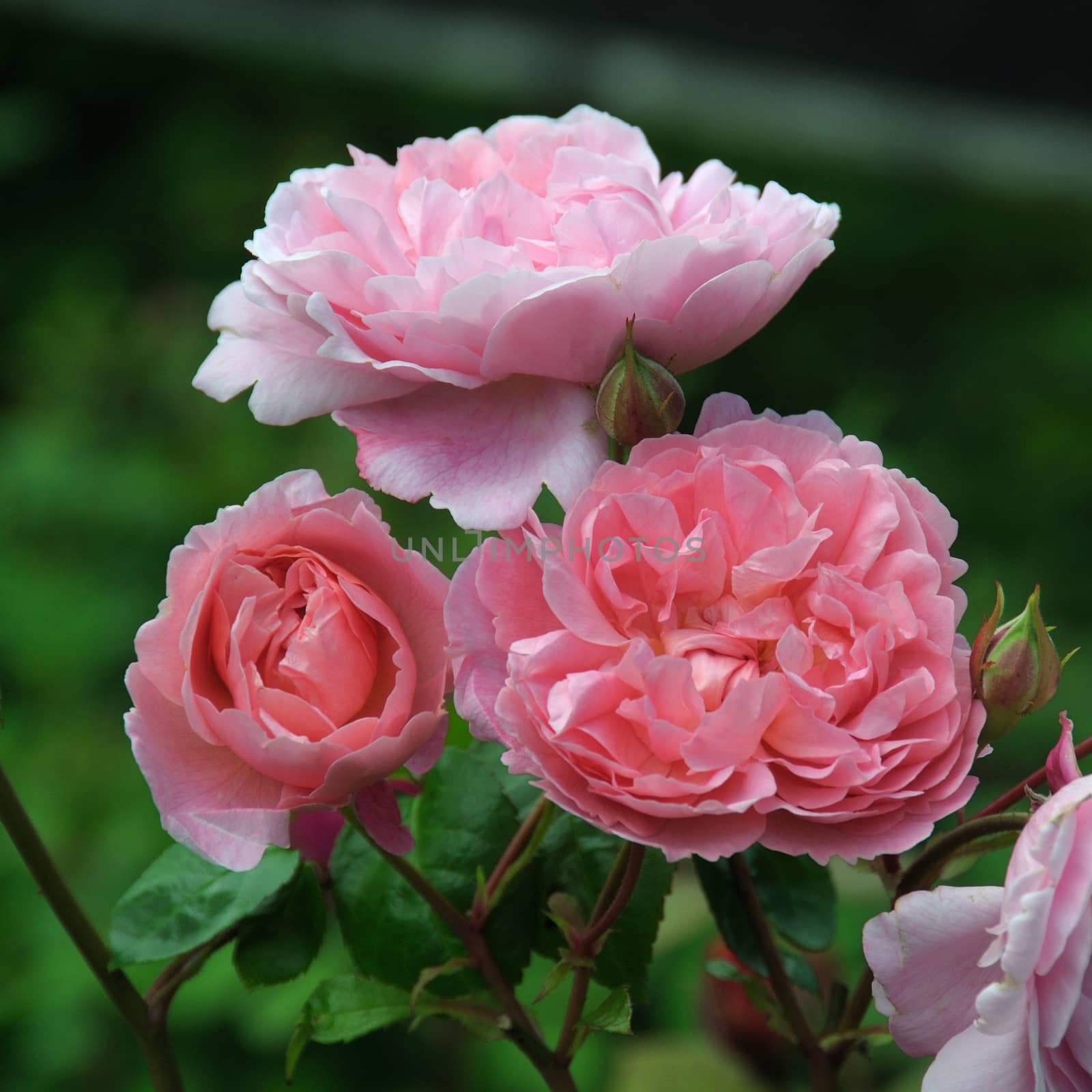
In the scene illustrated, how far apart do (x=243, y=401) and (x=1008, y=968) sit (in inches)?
60.0

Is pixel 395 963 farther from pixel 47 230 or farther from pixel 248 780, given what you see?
pixel 47 230

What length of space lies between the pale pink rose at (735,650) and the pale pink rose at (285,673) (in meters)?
0.04

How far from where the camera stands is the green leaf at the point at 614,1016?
1.46 feet

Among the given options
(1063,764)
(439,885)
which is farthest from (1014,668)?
(439,885)

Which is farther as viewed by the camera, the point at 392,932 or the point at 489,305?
the point at 392,932

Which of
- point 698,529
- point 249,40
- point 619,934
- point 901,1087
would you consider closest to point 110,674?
point 901,1087

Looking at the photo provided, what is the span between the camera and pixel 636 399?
435mm

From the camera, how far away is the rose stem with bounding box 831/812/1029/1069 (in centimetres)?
43

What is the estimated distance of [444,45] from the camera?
9.05 ft

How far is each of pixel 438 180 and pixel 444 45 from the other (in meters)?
2.46

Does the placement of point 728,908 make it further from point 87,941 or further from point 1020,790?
point 87,941

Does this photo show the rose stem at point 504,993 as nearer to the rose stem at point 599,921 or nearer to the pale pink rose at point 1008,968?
the rose stem at point 599,921

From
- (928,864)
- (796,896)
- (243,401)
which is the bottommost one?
(243,401)

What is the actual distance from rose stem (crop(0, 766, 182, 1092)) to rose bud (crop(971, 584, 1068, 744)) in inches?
12.2
